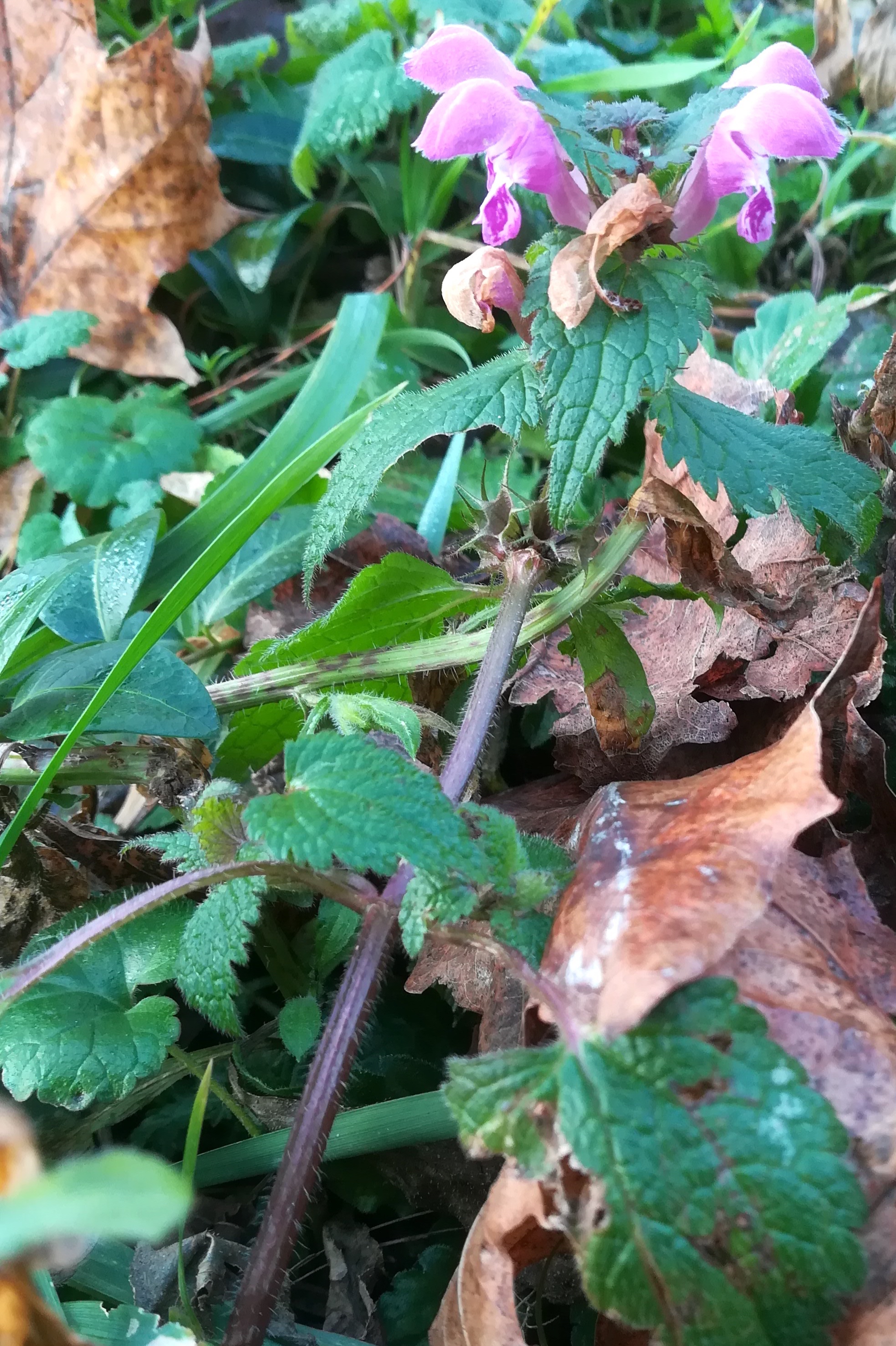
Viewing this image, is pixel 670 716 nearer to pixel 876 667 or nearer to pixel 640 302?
pixel 876 667

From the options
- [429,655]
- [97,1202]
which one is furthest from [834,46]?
[97,1202]

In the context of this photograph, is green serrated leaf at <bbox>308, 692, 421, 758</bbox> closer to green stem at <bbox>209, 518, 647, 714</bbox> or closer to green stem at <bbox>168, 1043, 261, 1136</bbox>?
green stem at <bbox>209, 518, 647, 714</bbox>

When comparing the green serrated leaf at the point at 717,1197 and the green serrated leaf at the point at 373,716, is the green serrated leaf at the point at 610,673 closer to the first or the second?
the green serrated leaf at the point at 373,716

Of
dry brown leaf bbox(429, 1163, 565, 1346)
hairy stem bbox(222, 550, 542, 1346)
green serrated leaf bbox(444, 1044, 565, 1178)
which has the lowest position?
dry brown leaf bbox(429, 1163, 565, 1346)

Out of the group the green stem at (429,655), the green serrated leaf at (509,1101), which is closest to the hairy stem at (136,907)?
the green serrated leaf at (509,1101)

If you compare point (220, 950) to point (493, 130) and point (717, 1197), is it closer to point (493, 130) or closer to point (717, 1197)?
point (717, 1197)

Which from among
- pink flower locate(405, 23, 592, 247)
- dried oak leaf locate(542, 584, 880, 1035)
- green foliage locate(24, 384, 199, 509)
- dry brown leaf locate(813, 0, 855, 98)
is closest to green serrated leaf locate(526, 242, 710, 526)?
pink flower locate(405, 23, 592, 247)
